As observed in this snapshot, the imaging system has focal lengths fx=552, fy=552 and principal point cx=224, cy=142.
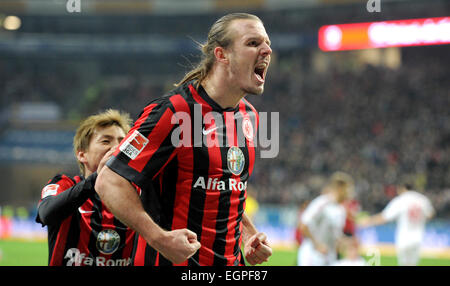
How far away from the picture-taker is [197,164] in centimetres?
280

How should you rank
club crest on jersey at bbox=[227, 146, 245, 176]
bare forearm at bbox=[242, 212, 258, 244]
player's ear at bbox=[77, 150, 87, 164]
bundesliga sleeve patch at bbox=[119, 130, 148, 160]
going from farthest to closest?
player's ear at bbox=[77, 150, 87, 164]
bare forearm at bbox=[242, 212, 258, 244]
club crest on jersey at bbox=[227, 146, 245, 176]
bundesliga sleeve patch at bbox=[119, 130, 148, 160]

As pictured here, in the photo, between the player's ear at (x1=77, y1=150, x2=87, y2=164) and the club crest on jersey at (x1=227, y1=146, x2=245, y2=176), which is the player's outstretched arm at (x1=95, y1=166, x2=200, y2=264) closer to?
the club crest on jersey at (x1=227, y1=146, x2=245, y2=176)

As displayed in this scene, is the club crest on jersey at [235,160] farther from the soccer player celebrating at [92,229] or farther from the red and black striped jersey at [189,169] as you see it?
the soccer player celebrating at [92,229]

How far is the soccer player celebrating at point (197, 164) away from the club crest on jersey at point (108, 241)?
69 centimetres

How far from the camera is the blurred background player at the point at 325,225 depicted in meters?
9.44

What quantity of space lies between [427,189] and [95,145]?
792 inches

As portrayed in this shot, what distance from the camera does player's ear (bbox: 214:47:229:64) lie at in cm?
296

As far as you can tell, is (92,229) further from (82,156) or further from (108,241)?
(82,156)

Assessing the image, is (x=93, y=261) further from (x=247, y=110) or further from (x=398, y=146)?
(x=398, y=146)

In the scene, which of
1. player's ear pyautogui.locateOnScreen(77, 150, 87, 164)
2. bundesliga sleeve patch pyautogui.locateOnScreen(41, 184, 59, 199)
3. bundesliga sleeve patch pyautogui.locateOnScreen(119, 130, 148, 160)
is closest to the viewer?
bundesliga sleeve patch pyautogui.locateOnScreen(119, 130, 148, 160)

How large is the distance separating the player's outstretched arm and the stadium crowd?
1921 centimetres

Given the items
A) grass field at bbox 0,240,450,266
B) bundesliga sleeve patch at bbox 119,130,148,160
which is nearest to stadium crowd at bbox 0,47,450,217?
grass field at bbox 0,240,450,266

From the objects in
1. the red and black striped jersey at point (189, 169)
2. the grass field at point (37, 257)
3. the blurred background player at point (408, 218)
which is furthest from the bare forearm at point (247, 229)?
the grass field at point (37, 257)
